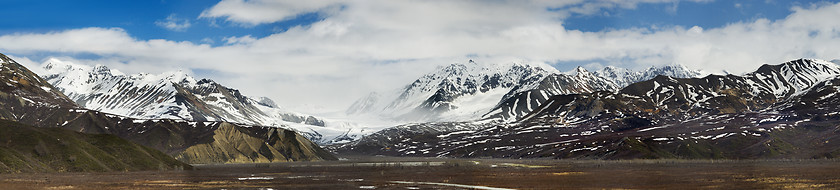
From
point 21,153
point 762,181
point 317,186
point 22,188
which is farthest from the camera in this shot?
point 21,153

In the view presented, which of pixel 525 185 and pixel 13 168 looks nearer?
pixel 525 185

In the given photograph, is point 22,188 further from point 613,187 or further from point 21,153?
point 613,187

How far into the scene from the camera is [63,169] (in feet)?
633

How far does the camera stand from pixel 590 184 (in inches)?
5281

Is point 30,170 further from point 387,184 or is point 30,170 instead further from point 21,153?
point 387,184

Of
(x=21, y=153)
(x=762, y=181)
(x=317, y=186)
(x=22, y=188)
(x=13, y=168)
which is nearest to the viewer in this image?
(x=22, y=188)

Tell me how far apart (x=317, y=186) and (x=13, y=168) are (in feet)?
285

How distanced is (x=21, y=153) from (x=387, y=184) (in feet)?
348

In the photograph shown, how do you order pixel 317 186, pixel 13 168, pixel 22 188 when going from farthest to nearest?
pixel 13 168 < pixel 317 186 < pixel 22 188

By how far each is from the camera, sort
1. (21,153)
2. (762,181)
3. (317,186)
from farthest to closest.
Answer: (21,153) → (317,186) → (762,181)

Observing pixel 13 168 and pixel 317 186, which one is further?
pixel 13 168

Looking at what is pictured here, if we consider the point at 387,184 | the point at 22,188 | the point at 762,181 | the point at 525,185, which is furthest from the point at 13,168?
the point at 762,181

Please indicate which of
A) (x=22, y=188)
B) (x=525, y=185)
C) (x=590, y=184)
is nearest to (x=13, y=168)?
(x=22, y=188)

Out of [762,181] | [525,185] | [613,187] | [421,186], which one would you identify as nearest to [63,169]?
[421,186]
